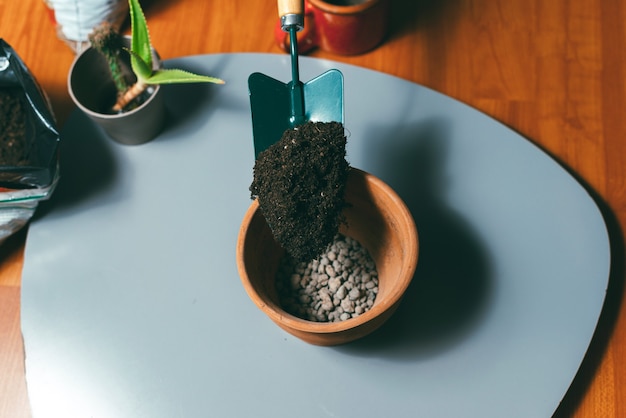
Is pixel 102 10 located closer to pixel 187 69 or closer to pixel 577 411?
pixel 187 69

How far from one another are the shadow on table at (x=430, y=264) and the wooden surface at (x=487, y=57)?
0.18 meters

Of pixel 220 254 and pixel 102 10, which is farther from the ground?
pixel 102 10

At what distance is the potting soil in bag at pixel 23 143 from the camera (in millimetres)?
908

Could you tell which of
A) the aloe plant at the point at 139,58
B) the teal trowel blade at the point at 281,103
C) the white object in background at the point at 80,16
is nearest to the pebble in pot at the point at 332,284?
the teal trowel blade at the point at 281,103

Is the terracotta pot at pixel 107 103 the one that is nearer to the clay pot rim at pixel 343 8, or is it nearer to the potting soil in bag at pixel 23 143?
the potting soil in bag at pixel 23 143

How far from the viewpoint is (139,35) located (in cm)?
94

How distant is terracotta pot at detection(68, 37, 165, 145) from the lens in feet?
3.05

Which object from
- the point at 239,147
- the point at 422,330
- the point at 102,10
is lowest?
the point at 422,330

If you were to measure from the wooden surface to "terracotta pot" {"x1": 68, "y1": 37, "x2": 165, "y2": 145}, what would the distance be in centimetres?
12

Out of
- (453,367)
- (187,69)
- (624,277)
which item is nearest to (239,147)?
(187,69)

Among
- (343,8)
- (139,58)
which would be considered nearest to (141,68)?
A: (139,58)

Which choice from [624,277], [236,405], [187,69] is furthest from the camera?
[187,69]

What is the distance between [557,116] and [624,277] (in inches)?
11.0

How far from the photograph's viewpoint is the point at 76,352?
0.87 meters
